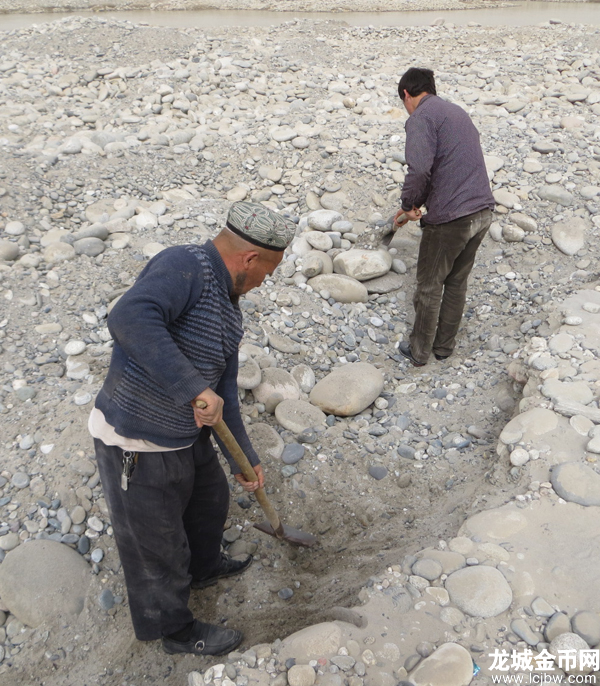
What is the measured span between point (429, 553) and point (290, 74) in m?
7.11

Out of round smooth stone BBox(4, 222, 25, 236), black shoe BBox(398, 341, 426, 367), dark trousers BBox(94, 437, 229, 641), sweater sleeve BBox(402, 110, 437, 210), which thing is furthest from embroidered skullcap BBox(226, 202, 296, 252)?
round smooth stone BBox(4, 222, 25, 236)

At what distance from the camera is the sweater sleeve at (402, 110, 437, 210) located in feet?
11.7

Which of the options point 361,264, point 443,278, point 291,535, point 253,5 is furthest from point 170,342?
point 253,5

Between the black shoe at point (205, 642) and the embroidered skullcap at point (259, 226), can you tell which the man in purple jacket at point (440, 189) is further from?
the black shoe at point (205, 642)

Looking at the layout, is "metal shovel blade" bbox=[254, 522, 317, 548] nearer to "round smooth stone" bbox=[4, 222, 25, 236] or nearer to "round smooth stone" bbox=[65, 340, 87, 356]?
"round smooth stone" bbox=[65, 340, 87, 356]

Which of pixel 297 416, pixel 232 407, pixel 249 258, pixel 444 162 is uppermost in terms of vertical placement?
pixel 249 258

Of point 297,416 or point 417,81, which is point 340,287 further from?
point 417,81

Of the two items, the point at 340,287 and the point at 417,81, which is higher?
the point at 417,81

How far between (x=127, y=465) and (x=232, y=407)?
0.49 metres

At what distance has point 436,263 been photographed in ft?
13.0

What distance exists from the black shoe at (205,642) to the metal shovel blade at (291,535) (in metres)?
0.52

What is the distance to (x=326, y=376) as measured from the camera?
155 inches

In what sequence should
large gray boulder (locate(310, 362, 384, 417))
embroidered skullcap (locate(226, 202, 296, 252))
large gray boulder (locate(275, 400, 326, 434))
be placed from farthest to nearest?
1. large gray boulder (locate(310, 362, 384, 417))
2. large gray boulder (locate(275, 400, 326, 434))
3. embroidered skullcap (locate(226, 202, 296, 252))

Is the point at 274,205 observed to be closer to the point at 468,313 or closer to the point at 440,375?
the point at 468,313
